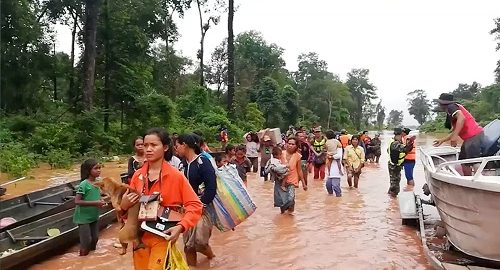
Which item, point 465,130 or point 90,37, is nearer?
point 465,130

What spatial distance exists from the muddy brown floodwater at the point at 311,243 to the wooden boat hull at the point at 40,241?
0.52 ft

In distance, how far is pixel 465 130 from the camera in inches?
261

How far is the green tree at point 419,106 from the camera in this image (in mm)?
110062

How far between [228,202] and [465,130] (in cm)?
337

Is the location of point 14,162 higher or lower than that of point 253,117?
lower

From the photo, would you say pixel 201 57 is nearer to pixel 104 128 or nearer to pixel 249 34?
pixel 249 34

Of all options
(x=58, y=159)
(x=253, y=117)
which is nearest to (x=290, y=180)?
(x=58, y=159)

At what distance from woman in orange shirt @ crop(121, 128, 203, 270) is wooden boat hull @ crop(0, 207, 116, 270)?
2875 millimetres

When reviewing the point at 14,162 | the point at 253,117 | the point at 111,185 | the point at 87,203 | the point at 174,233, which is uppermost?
the point at 253,117

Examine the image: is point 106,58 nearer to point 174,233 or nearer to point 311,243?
point 311,243

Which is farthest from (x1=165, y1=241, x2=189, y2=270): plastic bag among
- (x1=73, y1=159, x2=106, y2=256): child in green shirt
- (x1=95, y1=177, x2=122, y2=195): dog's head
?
(x1=73, y1=159, x2=106, y2=256): child in green shirt

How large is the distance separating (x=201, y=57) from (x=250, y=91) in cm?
478

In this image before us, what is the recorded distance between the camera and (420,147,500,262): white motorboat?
486cm

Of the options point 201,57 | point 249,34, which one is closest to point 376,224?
point 201,57
